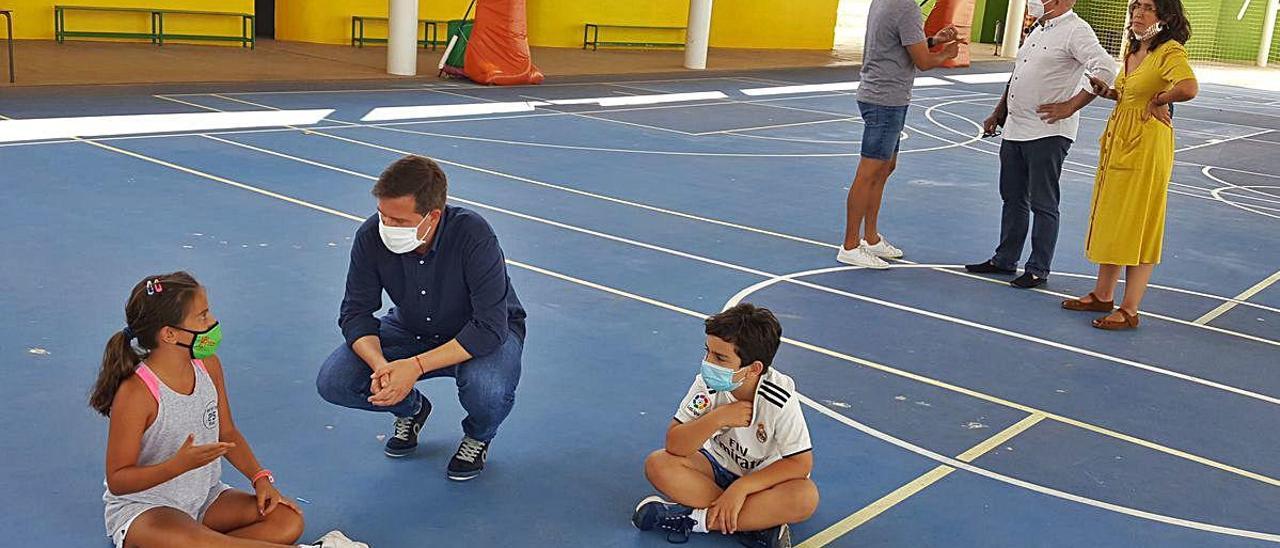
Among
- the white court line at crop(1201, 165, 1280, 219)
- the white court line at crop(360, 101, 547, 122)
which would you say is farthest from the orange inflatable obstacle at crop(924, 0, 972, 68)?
the white court line at crop(360, 101, 547, 122)

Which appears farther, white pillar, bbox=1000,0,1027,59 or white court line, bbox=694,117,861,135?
white pillar, bbox=1000,0,1027,59

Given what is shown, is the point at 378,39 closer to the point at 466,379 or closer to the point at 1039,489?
the point at 466,379

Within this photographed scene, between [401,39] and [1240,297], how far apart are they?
11.6 metres

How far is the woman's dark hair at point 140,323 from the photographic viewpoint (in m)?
3.35

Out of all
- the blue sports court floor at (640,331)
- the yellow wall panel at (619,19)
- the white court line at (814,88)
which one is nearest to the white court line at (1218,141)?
the blue sports court floor at (640,331)

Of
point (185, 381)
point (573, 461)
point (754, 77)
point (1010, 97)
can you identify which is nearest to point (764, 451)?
point (573, 461)

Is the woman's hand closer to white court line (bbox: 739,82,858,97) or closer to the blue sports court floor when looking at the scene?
the blue sports court floor

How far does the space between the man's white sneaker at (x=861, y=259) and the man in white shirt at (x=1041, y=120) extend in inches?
24.1

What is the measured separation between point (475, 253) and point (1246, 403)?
12.4ft

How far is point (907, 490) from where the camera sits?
448 centimetres

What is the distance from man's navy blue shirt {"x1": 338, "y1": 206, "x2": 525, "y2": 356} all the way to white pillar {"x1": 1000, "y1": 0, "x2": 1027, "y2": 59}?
1069 inches

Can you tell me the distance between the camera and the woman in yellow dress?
6520 millimetres

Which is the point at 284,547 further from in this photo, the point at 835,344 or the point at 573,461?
the point at 835,344

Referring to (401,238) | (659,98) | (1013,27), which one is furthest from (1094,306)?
(1013,27)
